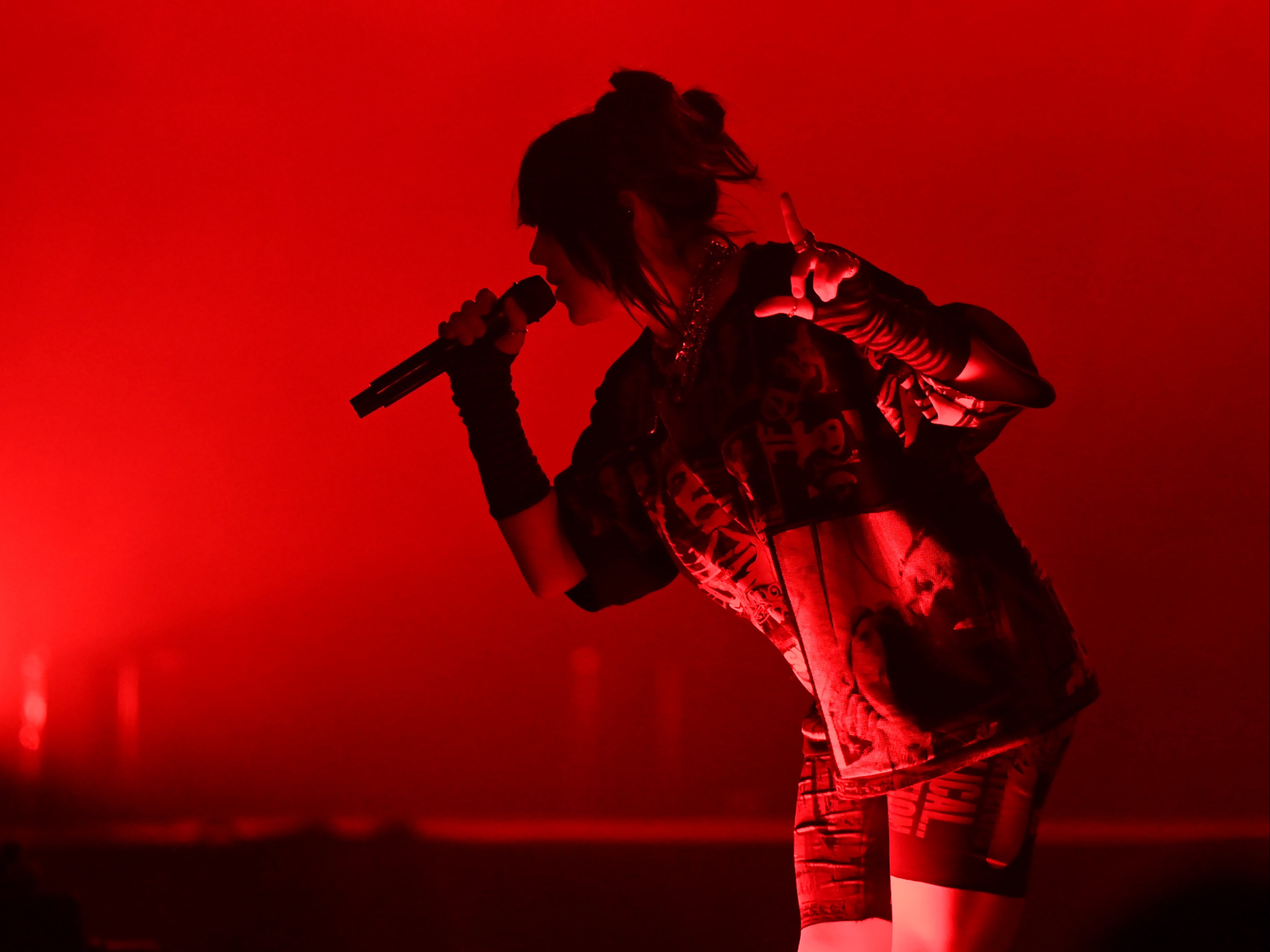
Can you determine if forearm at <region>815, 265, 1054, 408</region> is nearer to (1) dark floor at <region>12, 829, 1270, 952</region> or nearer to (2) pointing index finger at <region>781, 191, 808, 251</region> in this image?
(2) pointing index finger at <region>781, 191, 808, 251</region>

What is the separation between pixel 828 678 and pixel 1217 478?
4.30 feet

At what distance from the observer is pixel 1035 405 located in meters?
0.77

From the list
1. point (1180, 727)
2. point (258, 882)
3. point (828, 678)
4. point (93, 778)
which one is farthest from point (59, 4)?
point (1180, 727)

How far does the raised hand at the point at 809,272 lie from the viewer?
66cm

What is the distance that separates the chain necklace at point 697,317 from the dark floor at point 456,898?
1.04 m

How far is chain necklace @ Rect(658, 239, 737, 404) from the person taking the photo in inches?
33.9

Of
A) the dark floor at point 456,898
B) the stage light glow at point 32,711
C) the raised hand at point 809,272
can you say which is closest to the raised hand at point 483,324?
the raised hand at point 809,272

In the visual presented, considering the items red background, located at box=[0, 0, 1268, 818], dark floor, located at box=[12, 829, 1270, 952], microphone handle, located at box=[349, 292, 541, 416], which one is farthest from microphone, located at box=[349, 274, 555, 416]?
dark floor, located at box=[12, 829, 1270, 952]

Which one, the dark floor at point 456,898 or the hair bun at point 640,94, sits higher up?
the hair bun at point 640,94

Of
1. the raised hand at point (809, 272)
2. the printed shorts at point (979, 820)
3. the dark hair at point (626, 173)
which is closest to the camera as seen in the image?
the raised hand at point (809, 272)

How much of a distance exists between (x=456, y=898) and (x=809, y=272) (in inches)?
52.8

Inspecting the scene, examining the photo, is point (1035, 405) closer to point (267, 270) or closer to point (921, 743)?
point (921, 743)

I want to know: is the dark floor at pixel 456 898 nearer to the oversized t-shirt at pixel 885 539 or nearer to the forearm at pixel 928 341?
the oversized t-shirt at pixel 885 539

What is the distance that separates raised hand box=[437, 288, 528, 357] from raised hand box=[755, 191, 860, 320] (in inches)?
11.9
